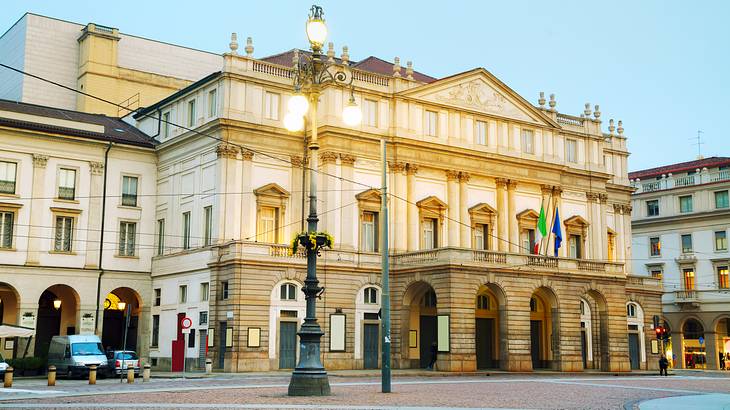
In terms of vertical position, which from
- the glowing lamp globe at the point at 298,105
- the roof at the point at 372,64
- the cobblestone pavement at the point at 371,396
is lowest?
the cobblestone pavement at the point at 371,396

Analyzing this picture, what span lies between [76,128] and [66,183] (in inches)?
140

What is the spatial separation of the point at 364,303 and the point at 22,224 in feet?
67.8

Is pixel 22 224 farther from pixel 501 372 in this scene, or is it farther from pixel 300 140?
pixel 501 372

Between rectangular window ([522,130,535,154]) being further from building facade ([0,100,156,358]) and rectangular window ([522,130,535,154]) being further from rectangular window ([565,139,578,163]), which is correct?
building facade ([0,100,156,358])

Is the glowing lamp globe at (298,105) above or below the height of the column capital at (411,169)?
below

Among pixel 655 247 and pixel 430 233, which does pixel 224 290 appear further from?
pixel 655 247

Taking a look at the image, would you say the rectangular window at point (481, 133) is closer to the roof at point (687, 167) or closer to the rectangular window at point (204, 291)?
the rectangular window at point (204, 291)

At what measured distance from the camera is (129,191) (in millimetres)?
56625

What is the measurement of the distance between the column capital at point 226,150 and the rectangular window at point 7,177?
40.5 ft

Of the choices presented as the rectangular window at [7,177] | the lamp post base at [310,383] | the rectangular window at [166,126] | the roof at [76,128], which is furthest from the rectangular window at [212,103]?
the lamp post base at [310,383]

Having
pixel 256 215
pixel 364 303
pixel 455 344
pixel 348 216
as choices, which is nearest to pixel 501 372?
pixel 455 344

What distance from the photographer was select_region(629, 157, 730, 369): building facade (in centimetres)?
7681

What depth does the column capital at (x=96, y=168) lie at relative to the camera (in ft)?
180

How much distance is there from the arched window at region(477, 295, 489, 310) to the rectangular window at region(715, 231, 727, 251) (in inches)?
1221
